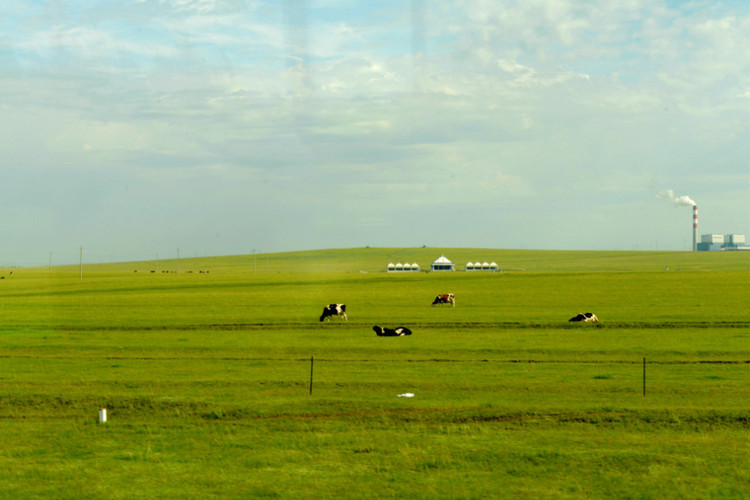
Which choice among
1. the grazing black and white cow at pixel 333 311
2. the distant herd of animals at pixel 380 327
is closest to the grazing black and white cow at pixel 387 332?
the distant herd of animals at pixel 380 327

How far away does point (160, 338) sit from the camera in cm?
4172

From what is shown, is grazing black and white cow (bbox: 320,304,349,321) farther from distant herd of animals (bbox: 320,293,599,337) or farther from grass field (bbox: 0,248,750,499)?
grass field (bbox: 0,248,750,499)

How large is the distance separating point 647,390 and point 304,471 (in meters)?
13.3

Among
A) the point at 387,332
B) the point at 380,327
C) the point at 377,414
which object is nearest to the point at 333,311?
the point at 380,327

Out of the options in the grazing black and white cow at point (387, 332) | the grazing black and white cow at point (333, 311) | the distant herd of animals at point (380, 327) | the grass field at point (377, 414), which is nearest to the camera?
the grass field at point (377, 414)

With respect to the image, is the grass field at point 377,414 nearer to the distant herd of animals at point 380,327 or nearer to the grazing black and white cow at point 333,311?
the distant herd of animals at point 380,327

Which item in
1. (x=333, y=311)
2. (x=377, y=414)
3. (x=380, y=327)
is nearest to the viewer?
(x=377, y=414)

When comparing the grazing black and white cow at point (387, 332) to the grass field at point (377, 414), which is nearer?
the grass field at point (377, 414)

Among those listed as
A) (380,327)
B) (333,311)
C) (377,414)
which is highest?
(333,311)

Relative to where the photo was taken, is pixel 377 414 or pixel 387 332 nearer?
pixel 377 414

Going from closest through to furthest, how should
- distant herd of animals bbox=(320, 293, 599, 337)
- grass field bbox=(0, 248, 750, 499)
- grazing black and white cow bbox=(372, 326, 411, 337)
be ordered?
grass field bbox=(0, 248, 750, 499) < grazing black and white cow bbox=(372, 326, 411, 337) < distant herd of animals bbox=(320, 293, 599, 337)

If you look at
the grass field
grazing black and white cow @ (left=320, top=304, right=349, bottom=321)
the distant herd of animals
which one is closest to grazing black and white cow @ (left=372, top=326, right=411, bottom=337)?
the distant herd of animals

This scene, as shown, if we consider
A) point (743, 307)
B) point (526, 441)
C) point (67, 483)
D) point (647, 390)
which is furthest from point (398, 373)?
point (743, 307)

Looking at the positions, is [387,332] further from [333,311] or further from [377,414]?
[377,414]
